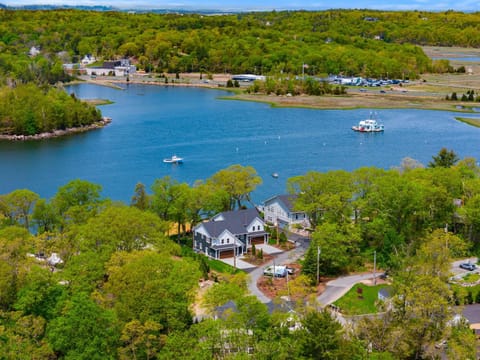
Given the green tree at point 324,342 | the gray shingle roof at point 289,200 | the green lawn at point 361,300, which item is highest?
the green tree at point 324,342

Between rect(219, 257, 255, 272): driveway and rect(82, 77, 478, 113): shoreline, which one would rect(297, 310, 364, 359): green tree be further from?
rect(82, 77, 478, 113): shoreline

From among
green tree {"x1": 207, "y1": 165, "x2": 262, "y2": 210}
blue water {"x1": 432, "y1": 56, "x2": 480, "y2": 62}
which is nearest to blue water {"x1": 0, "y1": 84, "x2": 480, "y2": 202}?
green tree {"x1": 207, "y1": 165, "x2": 262, "y2": 210}

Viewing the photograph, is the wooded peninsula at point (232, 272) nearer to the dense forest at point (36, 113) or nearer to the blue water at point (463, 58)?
the dense forest at point (36, 113)

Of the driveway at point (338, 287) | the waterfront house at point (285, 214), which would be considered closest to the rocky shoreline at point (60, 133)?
the waterfront house at point (285, 214)

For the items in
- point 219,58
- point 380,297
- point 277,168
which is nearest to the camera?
point 380,297

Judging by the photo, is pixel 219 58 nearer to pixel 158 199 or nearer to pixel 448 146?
pixel 448 146

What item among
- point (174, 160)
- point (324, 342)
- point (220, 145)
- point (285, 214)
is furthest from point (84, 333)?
point (220, 145)

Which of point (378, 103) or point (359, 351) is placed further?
point (378, 103)

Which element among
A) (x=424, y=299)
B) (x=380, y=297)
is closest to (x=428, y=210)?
(x=380, y=297)
